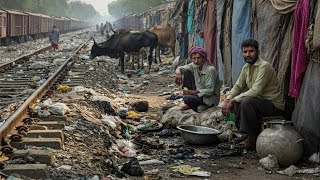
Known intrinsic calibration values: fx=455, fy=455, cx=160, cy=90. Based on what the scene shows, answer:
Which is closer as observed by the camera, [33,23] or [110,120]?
[110,120]

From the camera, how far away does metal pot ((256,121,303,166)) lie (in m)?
5.20

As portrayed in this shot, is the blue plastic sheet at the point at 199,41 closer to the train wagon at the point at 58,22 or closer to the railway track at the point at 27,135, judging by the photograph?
the railway track at the point at 27,135

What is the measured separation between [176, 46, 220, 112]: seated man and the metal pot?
5.84ft

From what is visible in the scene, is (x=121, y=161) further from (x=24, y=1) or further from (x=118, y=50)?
(x=24, y=1)

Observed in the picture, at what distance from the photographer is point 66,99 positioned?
856 cm

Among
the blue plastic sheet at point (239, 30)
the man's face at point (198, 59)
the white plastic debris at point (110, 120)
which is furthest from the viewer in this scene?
the blue plastic sheet at point (239, 30)

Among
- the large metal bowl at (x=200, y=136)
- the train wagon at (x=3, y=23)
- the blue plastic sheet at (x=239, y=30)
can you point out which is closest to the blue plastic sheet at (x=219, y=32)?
the blue plastic sheet at (x=239, y=30)

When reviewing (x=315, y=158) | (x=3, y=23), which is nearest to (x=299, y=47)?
(x=315, y=158)

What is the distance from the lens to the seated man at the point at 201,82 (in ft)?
22.6

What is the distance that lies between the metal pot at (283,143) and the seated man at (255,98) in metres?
0.47

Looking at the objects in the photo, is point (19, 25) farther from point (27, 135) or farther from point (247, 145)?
point (247, 145)

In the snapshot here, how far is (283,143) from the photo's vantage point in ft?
17.1

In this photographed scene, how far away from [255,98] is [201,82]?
1.48m

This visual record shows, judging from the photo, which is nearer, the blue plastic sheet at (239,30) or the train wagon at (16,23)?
the blue plastic sheet at (239,30)
